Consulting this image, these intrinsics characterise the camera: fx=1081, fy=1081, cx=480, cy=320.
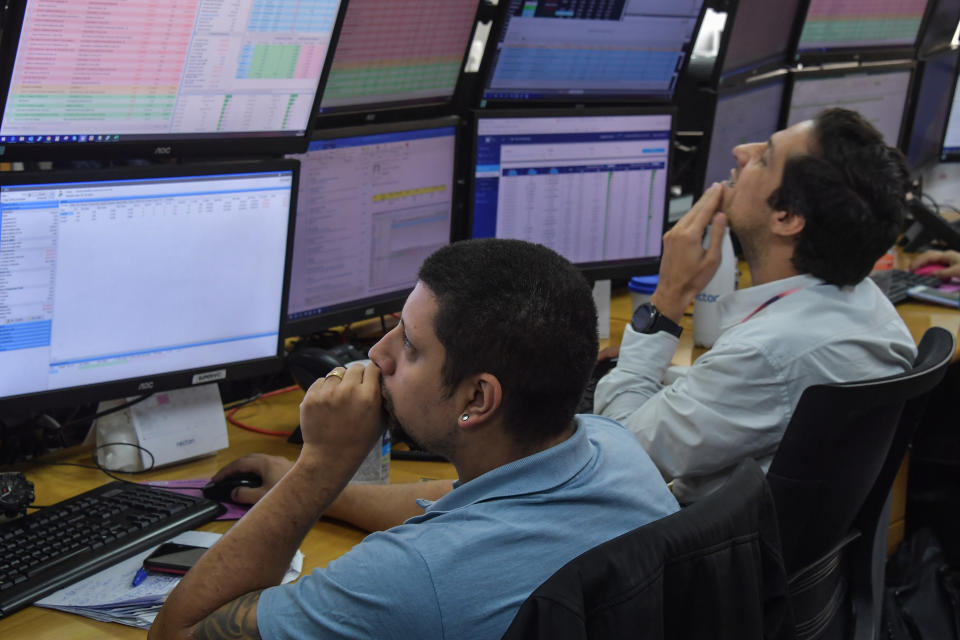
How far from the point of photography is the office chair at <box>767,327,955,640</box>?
4.64ft

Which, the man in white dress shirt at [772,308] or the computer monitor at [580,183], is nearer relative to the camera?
the man in white dress shirt at [772,308]

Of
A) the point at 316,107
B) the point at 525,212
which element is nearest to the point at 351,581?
the point at 316,107

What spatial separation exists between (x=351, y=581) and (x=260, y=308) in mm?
838

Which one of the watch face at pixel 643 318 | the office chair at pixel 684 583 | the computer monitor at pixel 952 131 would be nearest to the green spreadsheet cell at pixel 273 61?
the watch face at pixel 643 318

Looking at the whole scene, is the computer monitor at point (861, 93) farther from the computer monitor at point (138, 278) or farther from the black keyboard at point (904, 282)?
the computer monitor at point (138, 278)

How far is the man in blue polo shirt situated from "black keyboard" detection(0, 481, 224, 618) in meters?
0.21

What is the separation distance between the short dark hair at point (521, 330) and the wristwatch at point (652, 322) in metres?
0.91

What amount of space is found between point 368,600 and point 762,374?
0.91m

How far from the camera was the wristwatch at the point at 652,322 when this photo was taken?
2047mm

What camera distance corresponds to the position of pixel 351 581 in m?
1.03

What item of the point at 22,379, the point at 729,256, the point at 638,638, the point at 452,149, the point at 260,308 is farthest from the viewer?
the point at 729,256

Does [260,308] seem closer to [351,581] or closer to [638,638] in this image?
[351,581]

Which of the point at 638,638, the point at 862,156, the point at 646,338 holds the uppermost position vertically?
the point at 862,156

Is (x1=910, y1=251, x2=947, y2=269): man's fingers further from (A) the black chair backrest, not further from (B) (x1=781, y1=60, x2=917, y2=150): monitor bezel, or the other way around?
(A) the black chair backrest
